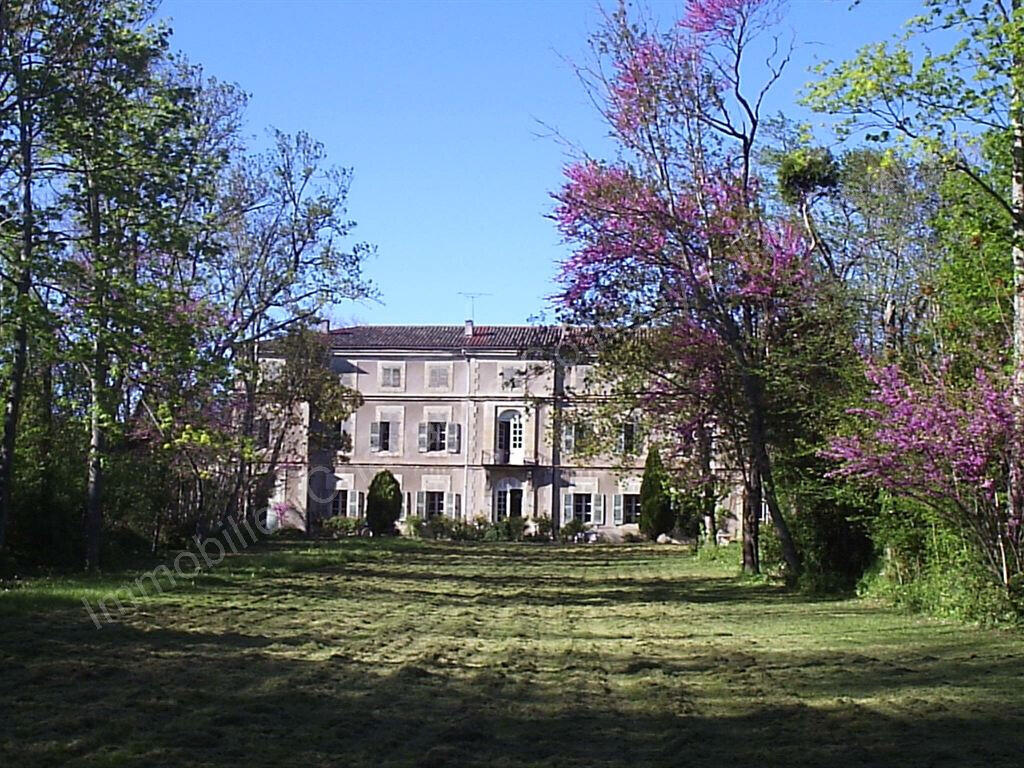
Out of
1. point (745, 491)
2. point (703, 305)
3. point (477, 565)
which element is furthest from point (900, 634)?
point (477, 565)

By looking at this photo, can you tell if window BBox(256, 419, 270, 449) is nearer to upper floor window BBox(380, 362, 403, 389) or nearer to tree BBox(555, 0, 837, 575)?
tree BBox(555, 0, 837, 575)

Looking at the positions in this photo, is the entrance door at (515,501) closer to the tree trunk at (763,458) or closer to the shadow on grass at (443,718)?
the tree trunk at (763,458)

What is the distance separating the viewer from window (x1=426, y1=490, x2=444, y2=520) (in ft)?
185

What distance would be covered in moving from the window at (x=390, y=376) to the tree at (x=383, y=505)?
4.30 m

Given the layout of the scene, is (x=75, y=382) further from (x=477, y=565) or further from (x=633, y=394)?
(x=477, y=565)

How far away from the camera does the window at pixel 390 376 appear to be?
56656 millimetres

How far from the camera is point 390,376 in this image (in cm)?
5672

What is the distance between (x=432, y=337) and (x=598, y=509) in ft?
35.1

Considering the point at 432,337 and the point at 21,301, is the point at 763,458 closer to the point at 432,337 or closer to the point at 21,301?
the point at 21,301

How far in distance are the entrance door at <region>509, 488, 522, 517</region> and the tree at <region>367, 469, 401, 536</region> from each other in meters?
4.86

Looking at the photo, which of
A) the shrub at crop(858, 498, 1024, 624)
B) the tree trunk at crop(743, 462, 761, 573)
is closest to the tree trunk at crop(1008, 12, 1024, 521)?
the shrub at crop(858, 498, 1024, 624)

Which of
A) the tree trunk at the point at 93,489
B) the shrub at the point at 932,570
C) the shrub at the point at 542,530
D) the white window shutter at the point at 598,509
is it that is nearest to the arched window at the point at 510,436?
the shrub at the point at 542,530

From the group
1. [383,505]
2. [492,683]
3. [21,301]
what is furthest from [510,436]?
[492,683]

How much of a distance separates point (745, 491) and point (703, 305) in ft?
20.4
